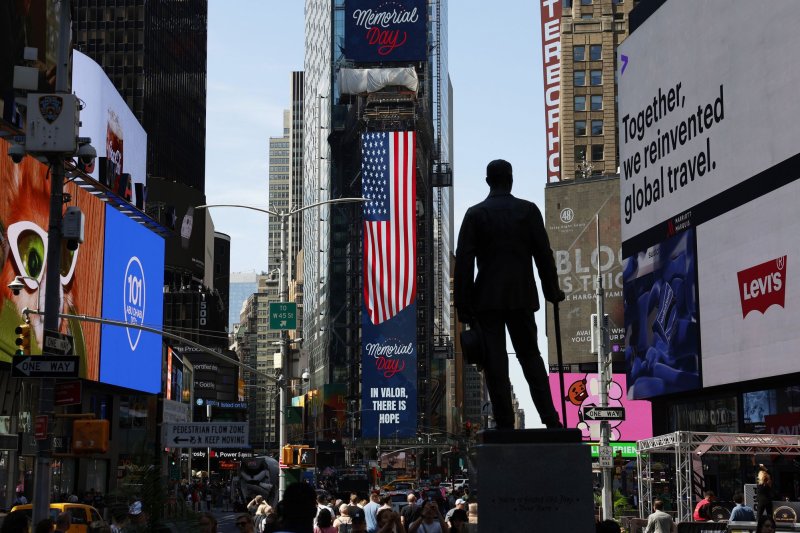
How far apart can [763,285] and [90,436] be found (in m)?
29.7

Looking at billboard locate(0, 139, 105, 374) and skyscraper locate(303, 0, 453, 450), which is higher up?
skyscraper locate(303, 0, 453, 450)

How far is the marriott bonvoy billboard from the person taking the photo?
43719mm

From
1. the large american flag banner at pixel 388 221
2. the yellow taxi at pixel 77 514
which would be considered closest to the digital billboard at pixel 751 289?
the yellow taxi at pixel 77 514

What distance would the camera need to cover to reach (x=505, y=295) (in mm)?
12492

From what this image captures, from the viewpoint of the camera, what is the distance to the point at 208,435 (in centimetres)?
2880

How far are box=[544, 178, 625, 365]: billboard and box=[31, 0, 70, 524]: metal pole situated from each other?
2904 inches

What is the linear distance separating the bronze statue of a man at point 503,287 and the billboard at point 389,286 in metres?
134

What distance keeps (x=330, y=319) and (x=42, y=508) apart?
498ft

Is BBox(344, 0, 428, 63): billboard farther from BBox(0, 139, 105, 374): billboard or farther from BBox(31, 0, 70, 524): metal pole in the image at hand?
BBox(31, 0, 70, 524): metal pole

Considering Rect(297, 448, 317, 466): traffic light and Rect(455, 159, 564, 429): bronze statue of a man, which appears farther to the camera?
Rect(297, 448, 317, 466): traffic light

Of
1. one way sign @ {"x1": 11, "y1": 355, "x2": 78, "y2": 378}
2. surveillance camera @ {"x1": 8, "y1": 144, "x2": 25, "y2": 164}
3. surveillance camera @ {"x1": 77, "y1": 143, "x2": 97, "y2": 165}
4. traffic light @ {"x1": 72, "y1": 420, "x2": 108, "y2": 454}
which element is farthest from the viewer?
traffic light @ {"x1": 72, "y1": 420, "x2": 108, "y2": 454}

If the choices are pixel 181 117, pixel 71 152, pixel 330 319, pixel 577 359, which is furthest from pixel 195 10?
pixel 71 152

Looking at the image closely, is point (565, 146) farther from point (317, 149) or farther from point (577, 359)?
point (317, 149)

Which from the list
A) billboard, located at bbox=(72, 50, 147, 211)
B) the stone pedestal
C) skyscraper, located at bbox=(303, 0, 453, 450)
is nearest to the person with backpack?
the stone pedestal
